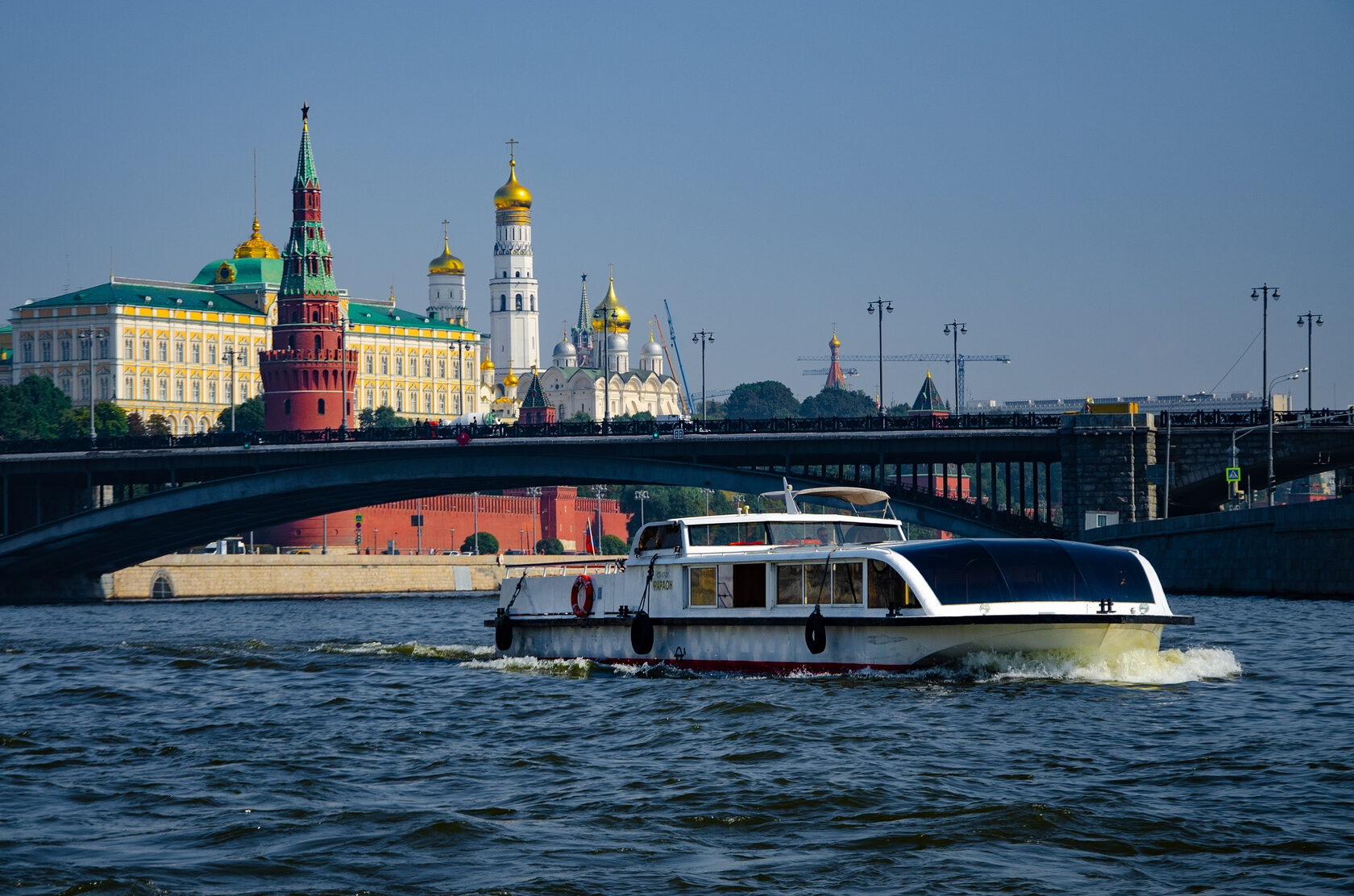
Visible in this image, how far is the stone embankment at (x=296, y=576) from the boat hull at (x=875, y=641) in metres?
56.5

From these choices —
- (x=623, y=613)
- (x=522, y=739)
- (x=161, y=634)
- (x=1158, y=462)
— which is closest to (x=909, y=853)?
(x=522, y=739)

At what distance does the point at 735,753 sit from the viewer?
21.9m

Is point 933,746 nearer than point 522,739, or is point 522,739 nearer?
point 933,746

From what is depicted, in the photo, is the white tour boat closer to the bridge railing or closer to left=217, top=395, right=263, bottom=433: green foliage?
A: the bridge railing

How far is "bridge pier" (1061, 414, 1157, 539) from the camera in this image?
69.4m

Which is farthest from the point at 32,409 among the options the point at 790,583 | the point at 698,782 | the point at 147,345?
A: the point at 698,782

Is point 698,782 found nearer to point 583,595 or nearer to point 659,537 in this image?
point 659,537

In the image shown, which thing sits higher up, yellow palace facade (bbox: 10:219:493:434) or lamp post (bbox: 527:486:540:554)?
yellow palace facade (bbox: 10:219:493:434)

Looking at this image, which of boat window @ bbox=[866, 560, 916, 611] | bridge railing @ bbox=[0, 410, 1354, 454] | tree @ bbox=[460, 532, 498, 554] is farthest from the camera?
tree @ bbox=[460, 532, 498, 554]

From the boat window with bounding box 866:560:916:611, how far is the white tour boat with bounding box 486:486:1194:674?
0.02 meters

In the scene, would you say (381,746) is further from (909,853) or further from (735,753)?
(909,853)

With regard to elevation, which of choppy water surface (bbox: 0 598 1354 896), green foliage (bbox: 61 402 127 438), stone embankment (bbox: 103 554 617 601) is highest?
green foliage (bbox: 61 402 127 438)

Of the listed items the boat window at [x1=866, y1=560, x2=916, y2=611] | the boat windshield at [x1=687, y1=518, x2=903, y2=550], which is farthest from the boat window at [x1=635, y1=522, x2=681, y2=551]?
the boat window at [x1=866, y1=560, x2=916, y2=611]

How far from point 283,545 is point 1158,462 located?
7660cm
